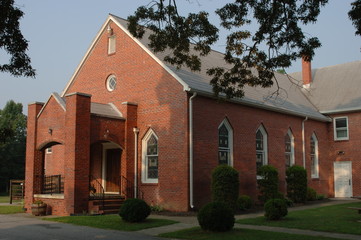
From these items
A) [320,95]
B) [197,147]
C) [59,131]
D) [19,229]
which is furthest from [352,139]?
[19,229]

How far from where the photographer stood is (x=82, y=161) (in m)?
18.0

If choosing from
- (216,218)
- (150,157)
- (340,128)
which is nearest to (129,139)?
(150,157)

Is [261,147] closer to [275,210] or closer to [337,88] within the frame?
[275,210]

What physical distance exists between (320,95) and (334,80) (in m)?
1.91

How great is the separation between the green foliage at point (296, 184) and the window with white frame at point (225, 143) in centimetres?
420

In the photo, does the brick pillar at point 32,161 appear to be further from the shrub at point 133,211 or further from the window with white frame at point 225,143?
the window with white frame at point 225,143

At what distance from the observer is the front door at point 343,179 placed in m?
27.8

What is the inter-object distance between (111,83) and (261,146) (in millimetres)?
8866

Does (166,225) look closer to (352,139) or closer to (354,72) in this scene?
(352,139)

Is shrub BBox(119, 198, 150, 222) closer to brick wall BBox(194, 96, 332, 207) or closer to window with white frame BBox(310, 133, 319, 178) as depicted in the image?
brick wall BBox(194, 96, 332, 207)

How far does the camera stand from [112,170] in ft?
71.5

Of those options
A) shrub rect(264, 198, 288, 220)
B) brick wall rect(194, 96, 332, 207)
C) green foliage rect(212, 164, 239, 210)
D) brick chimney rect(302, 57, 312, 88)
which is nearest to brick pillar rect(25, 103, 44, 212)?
brick wall rect(194, 96, 332, 207)

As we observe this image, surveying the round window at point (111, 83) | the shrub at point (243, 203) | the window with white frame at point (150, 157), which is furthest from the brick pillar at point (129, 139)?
the shrub at point (243, 203)

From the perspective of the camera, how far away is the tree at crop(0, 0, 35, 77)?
9672 mm
